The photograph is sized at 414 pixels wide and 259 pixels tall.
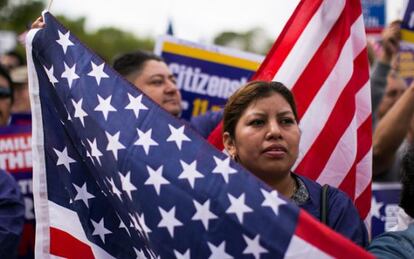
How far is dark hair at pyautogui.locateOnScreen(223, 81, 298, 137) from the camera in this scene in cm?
324

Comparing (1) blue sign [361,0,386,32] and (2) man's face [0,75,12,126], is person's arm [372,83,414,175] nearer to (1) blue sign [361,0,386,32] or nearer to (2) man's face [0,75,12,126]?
(2) man's face [0,75,12,126]

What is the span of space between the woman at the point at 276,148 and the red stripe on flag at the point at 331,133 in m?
0.70

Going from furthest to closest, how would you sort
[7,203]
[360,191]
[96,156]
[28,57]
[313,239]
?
[7,203], [360,191], [28,57], [96,156], [313,239]

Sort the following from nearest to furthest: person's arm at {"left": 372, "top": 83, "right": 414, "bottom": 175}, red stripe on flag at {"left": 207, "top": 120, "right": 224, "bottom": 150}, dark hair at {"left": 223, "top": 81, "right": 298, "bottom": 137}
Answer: dark hair at {"left": 223, "top": 81, "right": 298, "bottom": 137} < red stripe on flag at {"left": 207, "top": 120, "right": 224, "bottom": 150} < person's arm at {"left": 372, "top": 83, "right": 414, "bottom": 175}

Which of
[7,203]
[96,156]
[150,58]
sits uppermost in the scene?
[96,156]

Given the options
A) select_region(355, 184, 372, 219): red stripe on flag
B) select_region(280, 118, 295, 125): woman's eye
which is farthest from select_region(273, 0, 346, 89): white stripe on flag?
select_region(280, 118, 295, 125): woman's eye

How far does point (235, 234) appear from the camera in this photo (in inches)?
104

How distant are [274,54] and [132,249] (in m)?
1.53

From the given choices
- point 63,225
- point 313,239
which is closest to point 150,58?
point 63,225

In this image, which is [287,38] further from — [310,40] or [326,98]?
[326,98]

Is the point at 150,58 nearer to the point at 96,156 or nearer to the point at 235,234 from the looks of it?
the point at 96,156

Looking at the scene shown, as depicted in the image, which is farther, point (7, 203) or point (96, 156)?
point (7, 203)

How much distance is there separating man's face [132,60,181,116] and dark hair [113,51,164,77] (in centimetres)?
5

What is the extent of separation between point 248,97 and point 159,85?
195 centimetres
